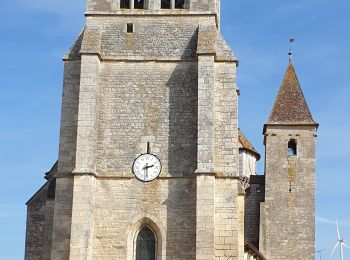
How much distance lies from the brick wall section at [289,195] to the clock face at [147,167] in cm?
1737

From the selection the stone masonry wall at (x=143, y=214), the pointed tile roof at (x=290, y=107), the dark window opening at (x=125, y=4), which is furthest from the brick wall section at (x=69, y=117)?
the pointed tile roof at (x=290, y=107)

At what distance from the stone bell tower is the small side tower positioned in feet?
52.1

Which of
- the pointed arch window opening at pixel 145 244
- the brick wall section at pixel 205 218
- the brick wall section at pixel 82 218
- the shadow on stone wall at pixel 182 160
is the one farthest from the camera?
the pointed arch window opening at pixel 145 244

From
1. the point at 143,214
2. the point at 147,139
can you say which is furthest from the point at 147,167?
the point at 143,214

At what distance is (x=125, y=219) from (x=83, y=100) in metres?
4.22

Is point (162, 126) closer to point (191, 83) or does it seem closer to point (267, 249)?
point (191, 83)

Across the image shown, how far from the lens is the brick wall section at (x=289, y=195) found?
1745 inches

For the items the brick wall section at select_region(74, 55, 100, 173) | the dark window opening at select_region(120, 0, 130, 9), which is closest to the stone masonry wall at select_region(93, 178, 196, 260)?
the brick wall section at select_region(74, 55, 100, 173)

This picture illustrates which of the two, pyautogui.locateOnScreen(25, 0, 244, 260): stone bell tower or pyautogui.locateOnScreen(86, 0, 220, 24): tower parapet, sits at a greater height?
pyautogui.locateOnScreen(86, 0, 220, 24): tower parapet

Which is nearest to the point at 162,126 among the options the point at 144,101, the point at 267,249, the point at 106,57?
the point at 144,101

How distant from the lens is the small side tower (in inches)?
1748

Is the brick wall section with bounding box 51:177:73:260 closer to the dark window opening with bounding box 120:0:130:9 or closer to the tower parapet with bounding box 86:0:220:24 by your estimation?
the tower parapet with bounding box 86:0:220:24

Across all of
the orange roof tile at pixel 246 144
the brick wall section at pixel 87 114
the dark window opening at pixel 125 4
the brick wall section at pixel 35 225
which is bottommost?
the brick wall section at pixel 35 225

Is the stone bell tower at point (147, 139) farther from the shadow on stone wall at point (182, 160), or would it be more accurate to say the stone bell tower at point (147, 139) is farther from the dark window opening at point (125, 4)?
the dark window opening at point (125, 4)
